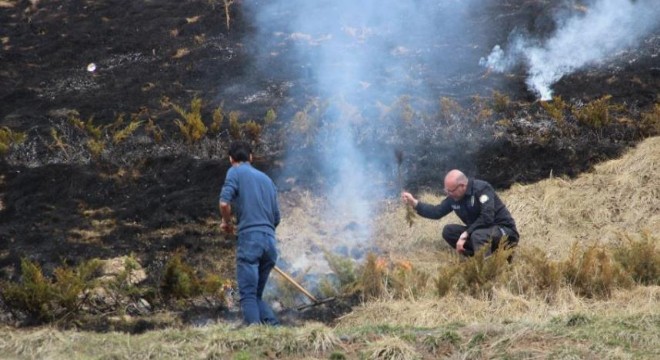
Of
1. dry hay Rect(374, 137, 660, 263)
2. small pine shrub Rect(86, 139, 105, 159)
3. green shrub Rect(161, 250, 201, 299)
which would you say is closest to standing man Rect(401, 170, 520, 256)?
dry hay Rect(374, 137, 660, 263)

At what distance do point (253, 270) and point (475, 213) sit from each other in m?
2.62

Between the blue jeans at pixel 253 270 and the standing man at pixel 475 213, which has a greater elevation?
the blue jeans at pixel 253 270

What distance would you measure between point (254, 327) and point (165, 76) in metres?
7.47

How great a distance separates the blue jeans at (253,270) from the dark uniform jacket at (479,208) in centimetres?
230

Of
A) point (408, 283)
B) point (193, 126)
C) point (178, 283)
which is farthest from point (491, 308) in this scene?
point (193, 126)

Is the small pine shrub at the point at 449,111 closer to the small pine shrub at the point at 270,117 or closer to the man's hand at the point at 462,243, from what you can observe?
the small pine shrub at the point at 270,117

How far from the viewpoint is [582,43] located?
13469 millimetres

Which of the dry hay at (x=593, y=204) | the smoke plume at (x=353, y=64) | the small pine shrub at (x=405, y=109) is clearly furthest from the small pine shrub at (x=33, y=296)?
the small pine shrub at (x=405, y=109)

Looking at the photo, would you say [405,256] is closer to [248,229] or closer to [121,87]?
[248,229]

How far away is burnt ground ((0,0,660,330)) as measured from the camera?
31.7ft

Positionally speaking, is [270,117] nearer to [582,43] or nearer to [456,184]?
[456,184]

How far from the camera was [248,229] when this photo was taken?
283 inches

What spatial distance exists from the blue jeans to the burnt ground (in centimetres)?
87

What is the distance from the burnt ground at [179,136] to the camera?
380 inches
